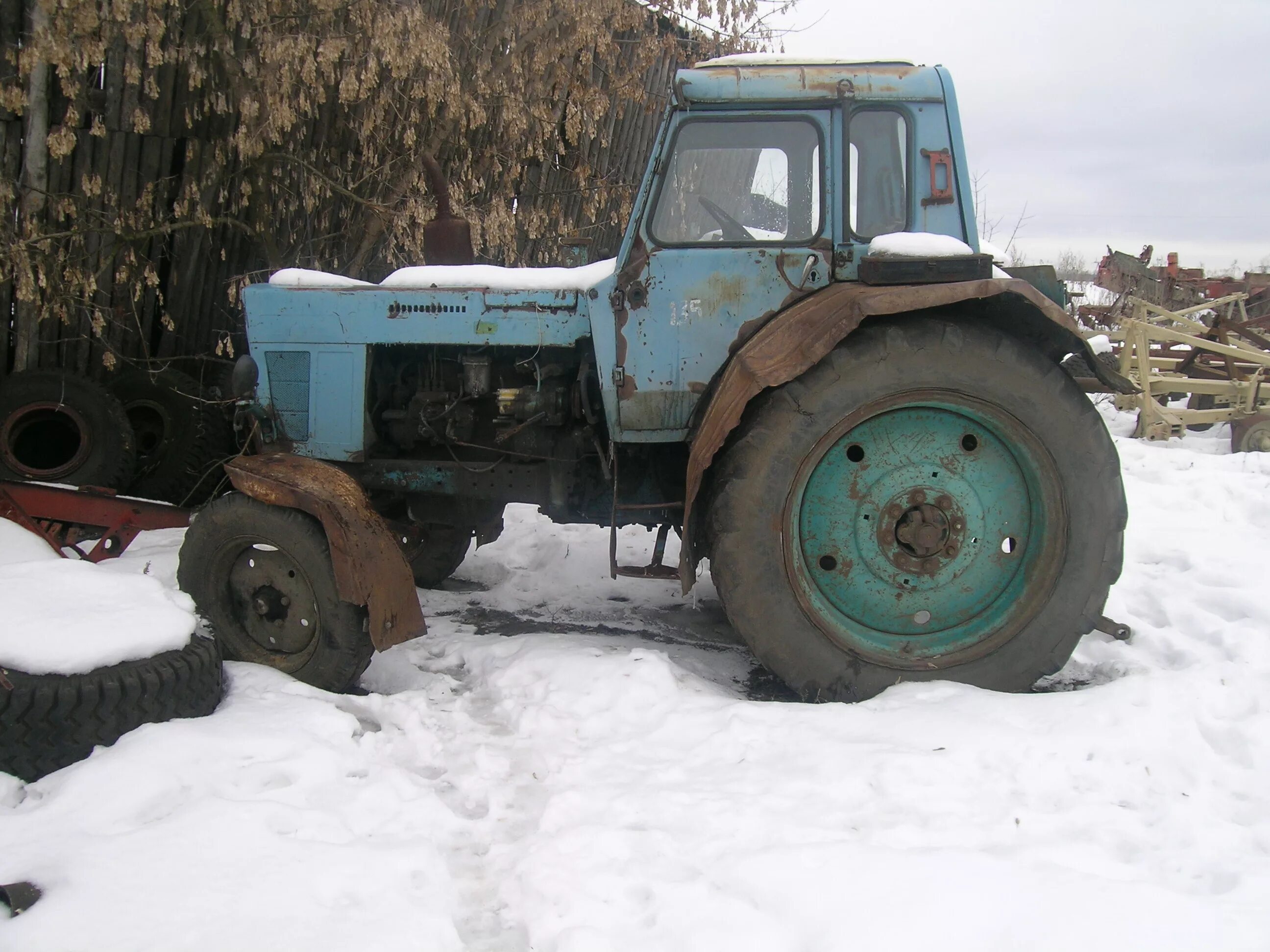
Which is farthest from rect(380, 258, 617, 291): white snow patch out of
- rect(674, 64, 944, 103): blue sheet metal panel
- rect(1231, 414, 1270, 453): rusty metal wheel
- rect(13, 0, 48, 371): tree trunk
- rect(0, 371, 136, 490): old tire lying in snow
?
rect(1231, 414, 1270, 453): rusty metal wheel

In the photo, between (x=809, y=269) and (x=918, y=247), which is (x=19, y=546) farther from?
(x=918, y=247)

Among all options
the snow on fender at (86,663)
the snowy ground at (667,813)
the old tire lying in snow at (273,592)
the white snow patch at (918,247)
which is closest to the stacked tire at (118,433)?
the old tire lying in snow at (273,592)

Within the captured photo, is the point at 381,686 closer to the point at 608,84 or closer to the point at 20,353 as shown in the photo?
the point at 20,353

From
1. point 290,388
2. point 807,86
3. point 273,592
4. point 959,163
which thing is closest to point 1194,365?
point 959,163

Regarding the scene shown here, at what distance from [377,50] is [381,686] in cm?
437

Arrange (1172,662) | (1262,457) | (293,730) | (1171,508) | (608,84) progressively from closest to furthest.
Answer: (293,730)
(1172,662)
(1171,508)
(1262,457)
(608,84)

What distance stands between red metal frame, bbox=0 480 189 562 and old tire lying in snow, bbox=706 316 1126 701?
2.97m

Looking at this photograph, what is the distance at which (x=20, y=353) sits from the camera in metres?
5.84

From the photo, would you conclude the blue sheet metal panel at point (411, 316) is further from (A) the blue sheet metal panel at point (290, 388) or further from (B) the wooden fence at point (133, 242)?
(B) the wooden fence at point (133, 242)

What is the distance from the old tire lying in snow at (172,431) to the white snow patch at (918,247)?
4513 mm

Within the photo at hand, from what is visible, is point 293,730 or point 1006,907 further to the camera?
point 293,730

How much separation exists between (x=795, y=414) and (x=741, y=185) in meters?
1.06

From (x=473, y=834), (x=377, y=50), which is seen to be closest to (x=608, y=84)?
(x=377, y=50)

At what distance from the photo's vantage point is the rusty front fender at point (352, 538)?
11.2 ft
